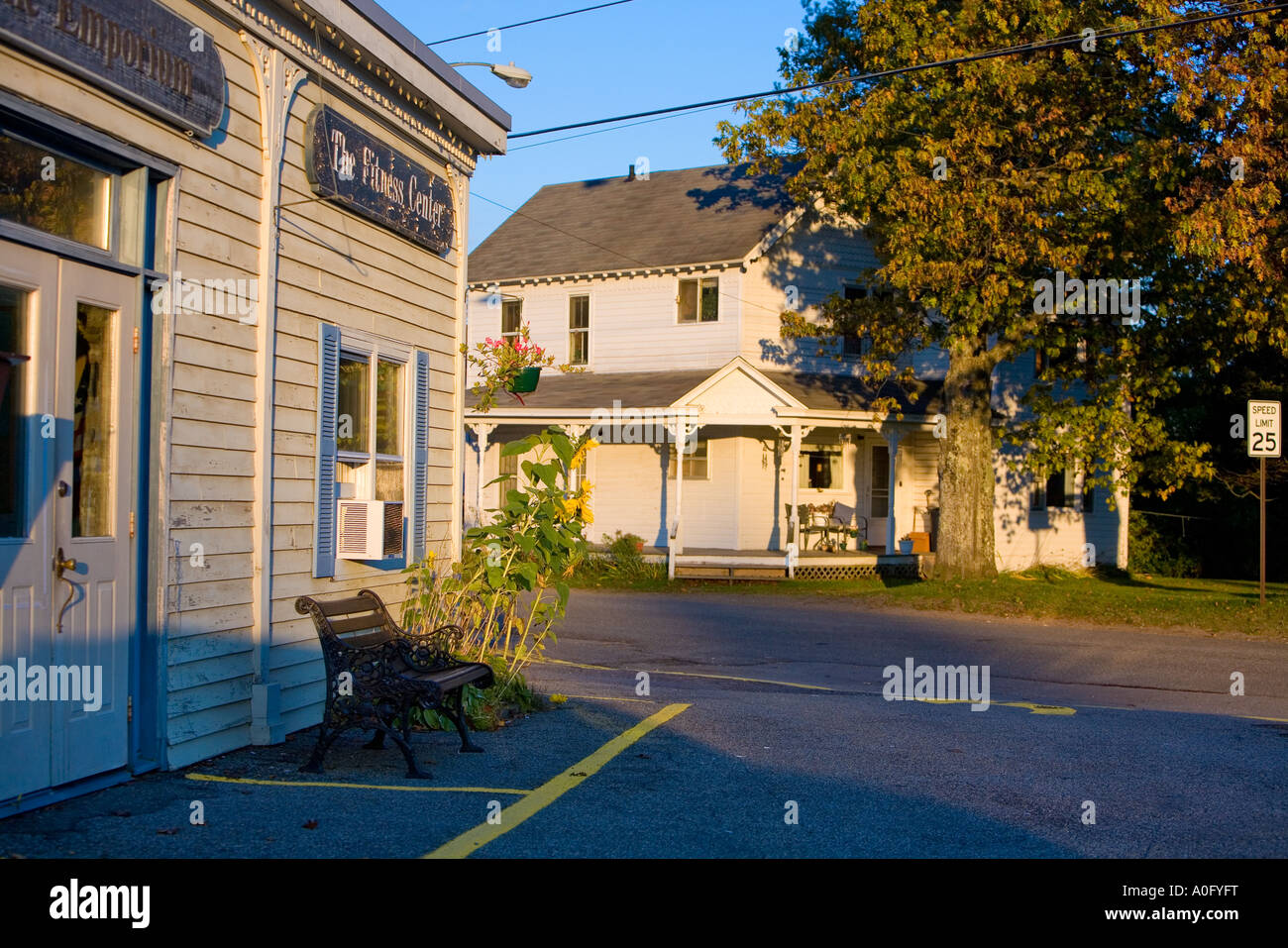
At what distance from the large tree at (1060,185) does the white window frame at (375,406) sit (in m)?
10.9

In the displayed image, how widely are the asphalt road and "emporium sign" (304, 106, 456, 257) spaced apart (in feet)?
12.3

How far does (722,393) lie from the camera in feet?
75.6

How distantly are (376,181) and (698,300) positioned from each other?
16.6m

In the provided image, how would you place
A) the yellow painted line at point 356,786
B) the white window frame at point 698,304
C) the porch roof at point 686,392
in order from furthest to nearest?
the white window frame at point 698,304 < the porch roof at point 686,392 < the yellow painted line at point 356,786

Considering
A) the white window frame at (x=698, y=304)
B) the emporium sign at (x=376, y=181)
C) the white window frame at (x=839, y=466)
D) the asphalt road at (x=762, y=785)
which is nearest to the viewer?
the asphalt road at (x=762, y=785)

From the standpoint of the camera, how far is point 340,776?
685 cm

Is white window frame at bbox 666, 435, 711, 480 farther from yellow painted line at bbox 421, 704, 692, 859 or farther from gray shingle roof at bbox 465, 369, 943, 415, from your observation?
yellow painted line at bbox 421, 704, 692, 859

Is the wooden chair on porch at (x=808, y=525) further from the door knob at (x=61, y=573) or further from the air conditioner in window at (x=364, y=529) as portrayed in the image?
the door knob at (x=61, y=573)

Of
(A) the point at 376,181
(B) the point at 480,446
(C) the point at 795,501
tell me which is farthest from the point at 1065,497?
(A) the point at 376,181

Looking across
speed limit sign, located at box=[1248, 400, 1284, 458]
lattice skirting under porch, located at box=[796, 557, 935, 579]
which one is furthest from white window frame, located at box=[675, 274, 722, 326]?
speed limit sign, located at box=[1248, 400, 1284, 458]

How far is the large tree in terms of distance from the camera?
1728 cm

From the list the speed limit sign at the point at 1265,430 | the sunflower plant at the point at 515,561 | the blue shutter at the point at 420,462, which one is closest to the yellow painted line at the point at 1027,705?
the sunflower plant at the point at 515,561

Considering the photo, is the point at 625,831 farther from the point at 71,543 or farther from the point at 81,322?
the point at 81,322

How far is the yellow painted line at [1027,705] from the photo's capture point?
395 inches
